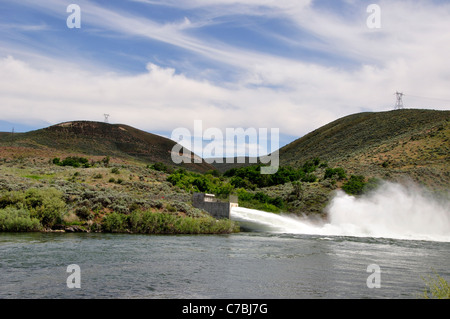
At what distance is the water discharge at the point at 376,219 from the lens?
52750mm

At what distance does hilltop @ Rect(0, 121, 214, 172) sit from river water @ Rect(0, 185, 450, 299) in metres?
72.5

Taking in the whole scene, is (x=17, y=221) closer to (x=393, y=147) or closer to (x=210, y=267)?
(x=210, y=267)

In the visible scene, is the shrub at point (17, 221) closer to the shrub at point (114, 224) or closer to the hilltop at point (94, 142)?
the shrub at point (114, 224)

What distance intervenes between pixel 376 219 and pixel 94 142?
313ft

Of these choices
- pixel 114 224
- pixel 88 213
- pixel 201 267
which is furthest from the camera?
pixel 88 213

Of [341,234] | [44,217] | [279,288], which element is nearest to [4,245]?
[44,217]

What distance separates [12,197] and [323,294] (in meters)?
32.4

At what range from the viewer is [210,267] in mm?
24531

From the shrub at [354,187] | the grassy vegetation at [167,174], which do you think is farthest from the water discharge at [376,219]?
the shrub at [354,187]

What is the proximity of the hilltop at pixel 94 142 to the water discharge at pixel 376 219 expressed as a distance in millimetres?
62329

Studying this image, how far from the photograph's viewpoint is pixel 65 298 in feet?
54.1

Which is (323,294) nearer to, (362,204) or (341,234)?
(341,234)

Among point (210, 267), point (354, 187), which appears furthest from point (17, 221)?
point (354, 187)

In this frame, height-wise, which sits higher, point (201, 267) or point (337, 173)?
point (337, 173)
